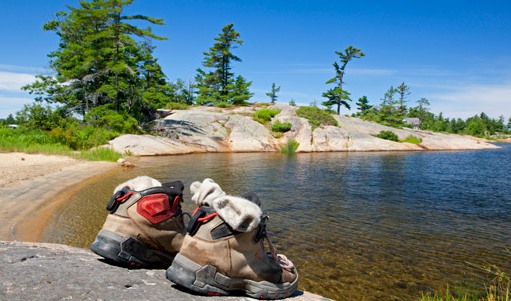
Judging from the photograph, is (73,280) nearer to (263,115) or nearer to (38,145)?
(38,145)

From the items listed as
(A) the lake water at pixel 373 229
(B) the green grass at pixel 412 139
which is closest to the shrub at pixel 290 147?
(B) the green grass at pixel 412 139

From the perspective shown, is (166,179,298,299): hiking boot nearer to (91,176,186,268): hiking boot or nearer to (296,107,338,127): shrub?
(91,176,186,268): hiking boot

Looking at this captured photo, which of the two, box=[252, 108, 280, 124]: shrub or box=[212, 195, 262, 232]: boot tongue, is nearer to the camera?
box=[212, 195, 262, 232]: boot tongue

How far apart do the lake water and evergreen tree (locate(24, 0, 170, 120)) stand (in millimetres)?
16925

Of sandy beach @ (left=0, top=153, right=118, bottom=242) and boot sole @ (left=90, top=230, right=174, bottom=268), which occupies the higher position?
boot sole @ (left=90, top=230, right=174, bottom=268)

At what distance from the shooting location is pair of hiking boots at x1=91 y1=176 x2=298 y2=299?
2.45 metres

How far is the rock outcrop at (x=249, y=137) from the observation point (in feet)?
102

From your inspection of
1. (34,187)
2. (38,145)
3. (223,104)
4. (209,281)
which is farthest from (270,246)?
(223,104)

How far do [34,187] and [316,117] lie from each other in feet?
115

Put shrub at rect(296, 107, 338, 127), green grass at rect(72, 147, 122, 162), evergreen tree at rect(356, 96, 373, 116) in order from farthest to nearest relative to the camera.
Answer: evergreen tree at rect(356, 96, 373, 116) < shrub at rect(296, 107, 338, 127) < green grass at rect(72, 147, 122, 162)

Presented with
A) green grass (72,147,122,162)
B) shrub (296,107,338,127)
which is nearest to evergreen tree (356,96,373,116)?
shrub (296,107,338,127)

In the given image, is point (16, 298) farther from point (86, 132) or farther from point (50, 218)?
point (86, 132)

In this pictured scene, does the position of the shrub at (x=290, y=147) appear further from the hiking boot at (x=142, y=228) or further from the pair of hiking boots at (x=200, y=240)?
the hiking boot at (x=142, y=228)

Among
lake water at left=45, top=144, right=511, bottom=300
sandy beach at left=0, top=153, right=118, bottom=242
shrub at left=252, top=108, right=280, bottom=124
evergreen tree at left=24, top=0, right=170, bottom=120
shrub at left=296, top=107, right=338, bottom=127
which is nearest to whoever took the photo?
lake water at left=45, top=144, right=511, bottom=300
